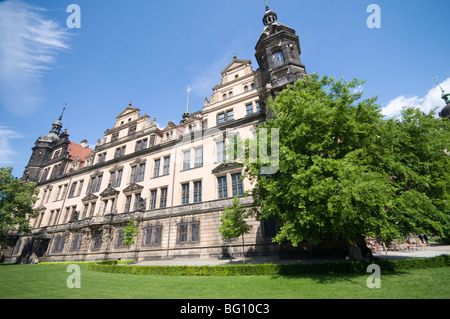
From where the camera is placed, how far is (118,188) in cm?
3089

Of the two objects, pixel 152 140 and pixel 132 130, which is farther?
pixel 132 130

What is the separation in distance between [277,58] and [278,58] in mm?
125

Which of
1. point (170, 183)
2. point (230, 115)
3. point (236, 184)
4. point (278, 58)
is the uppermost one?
point (278, 58)

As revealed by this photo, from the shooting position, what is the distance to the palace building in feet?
72.0

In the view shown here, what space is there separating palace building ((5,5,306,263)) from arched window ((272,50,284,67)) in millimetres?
125

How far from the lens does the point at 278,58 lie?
77.2 feet

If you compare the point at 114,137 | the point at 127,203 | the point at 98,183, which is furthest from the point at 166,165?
the point at 114,137

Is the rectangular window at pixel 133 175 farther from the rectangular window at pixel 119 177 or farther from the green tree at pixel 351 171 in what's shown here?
the green tree at pixel 351 171

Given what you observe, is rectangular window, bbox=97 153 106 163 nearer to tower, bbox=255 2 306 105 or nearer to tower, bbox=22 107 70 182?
tower, bbox=22 107 70 182

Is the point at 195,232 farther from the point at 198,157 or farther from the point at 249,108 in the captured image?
the point at 249,108

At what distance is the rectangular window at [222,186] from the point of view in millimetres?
22547
